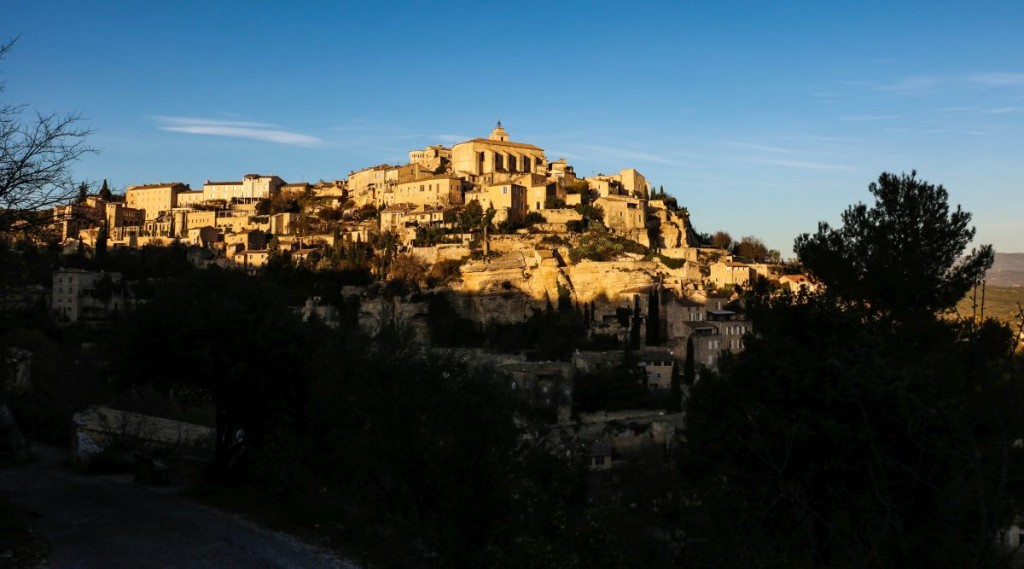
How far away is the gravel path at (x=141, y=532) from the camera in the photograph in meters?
10.1

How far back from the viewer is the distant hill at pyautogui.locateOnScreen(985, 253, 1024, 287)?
44.9m

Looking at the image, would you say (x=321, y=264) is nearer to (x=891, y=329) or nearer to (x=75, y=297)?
(x=75, y=297)

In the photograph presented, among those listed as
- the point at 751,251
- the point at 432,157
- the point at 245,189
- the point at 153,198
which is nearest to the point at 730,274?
the point at 751,251

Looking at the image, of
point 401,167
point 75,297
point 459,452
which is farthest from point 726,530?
point 401,167

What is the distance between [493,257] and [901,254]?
147 ft

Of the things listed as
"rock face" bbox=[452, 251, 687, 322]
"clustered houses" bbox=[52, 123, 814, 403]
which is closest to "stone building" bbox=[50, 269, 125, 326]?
"clustered houses" bbox=[52, 123, 814, 403]

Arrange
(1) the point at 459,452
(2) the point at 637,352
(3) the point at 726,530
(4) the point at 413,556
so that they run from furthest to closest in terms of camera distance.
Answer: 1. (2) the point at 637,352
2. (1) the point at 459,452
3. (4) the point at 413,556
4. (3) the point at 726,530

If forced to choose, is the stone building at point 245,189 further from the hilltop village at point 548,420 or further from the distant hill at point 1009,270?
the distant hill at point 1009,270

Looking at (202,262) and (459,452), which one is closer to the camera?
(459,452)

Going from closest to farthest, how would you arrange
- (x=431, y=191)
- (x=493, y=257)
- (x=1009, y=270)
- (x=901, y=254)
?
(x=901, y=254)
(x=1009, y=270)
(x=493, y=257)
(x=431, y=191)

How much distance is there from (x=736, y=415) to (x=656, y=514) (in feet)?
10.5

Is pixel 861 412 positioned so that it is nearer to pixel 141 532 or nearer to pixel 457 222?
pixel 141 532

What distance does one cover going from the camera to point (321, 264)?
6606 cm

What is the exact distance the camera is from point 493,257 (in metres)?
61.8
